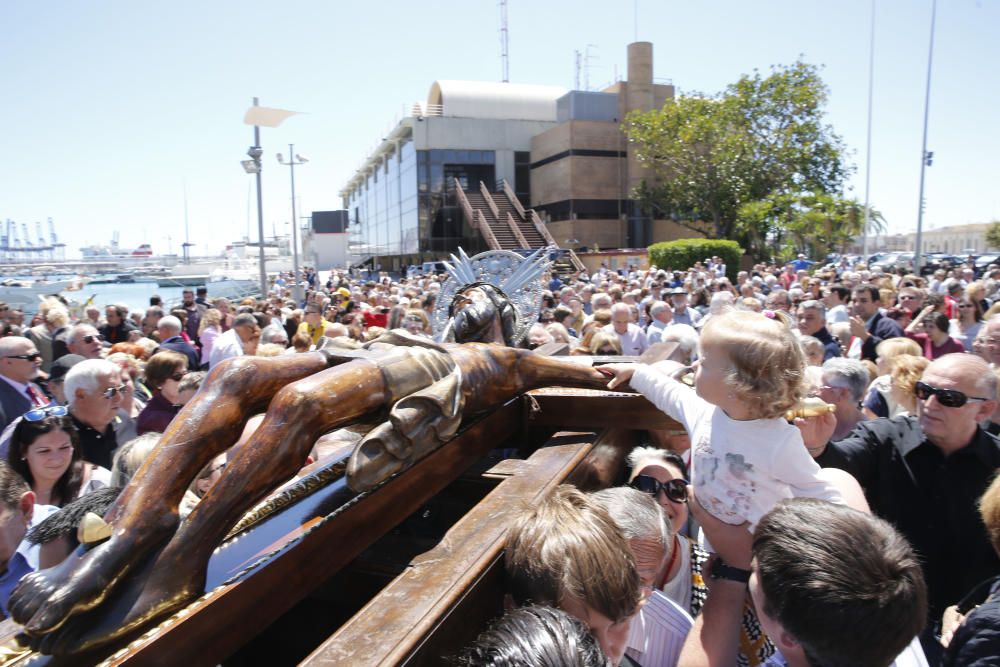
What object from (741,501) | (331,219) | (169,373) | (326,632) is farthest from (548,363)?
(331,219)

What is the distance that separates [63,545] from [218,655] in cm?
101

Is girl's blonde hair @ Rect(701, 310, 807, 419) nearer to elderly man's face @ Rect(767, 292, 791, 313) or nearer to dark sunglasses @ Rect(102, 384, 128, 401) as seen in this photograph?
dark sunglasses @ Rect(102, 384, 128, 401)

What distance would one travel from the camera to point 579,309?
9.45m

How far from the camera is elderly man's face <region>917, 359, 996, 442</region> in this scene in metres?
2.66

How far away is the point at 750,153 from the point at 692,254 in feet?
25.7

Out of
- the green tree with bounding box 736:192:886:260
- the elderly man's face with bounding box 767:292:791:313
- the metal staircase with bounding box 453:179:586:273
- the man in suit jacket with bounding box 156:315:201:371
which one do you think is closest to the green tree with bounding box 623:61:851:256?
the green tree with bounding box 736:192:886:260

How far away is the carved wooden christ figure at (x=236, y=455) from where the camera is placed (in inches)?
53.9

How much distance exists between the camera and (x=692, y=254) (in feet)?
87.2

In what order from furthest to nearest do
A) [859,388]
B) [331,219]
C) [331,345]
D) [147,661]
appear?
[331,219] → [859,388] → [331,345] → [147,661]

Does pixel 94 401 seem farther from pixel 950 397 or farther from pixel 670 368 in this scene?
pixel 950 397

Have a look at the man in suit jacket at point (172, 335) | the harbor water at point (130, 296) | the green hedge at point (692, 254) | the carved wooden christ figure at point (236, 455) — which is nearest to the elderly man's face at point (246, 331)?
the man in suit jacket at point (172, 335)

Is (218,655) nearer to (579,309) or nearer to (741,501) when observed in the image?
(741,501)

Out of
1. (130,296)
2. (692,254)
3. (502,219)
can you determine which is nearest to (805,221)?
(692,254)

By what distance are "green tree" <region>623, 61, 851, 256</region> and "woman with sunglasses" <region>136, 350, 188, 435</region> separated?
28.3 meters
